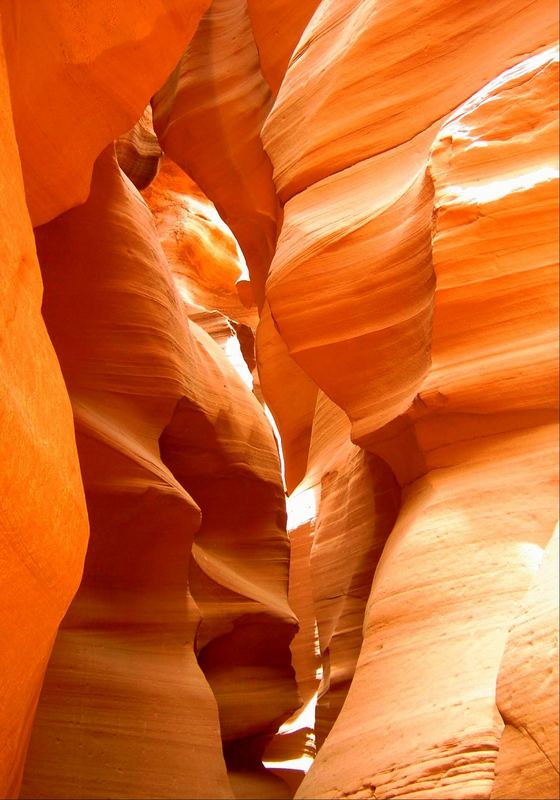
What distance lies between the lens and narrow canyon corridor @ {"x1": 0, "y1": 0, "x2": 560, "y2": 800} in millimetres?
2836

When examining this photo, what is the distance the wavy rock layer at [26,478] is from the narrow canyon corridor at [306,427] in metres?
0.01

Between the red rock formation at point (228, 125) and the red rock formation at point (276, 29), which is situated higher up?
the red rock formation at point (276, 29)

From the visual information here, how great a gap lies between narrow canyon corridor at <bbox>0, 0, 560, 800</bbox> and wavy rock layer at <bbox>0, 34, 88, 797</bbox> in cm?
1

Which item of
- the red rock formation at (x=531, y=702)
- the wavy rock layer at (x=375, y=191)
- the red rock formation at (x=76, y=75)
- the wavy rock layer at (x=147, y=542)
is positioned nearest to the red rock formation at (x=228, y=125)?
the wavy rock layer at (x=147, y=542)

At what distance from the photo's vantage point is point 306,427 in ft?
25.9

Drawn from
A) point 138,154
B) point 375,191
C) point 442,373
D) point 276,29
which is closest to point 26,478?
point 442,373

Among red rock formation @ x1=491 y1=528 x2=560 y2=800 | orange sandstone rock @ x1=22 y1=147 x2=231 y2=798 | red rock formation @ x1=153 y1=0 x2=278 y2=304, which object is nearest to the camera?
red rock formation @ x1=491 y1=528 x2=560 y2=800

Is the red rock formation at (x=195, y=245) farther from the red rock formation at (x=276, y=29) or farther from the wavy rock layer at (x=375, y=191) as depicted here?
the wavy rock layer at (x=375, y=191)

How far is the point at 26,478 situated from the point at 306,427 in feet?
17.4

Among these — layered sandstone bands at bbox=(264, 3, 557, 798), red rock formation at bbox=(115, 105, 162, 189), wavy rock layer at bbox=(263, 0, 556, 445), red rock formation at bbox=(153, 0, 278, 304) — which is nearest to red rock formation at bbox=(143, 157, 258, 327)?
red rock formation at bbox=(115, 105, 162, 189)

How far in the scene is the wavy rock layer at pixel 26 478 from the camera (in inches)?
104

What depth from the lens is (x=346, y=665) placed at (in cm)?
523

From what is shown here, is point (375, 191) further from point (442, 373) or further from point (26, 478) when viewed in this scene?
point (26, 478)

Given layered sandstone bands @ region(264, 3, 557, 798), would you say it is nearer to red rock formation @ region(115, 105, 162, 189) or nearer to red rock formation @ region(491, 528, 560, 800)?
red rock formation @ region(491, 528, 560, 800)
